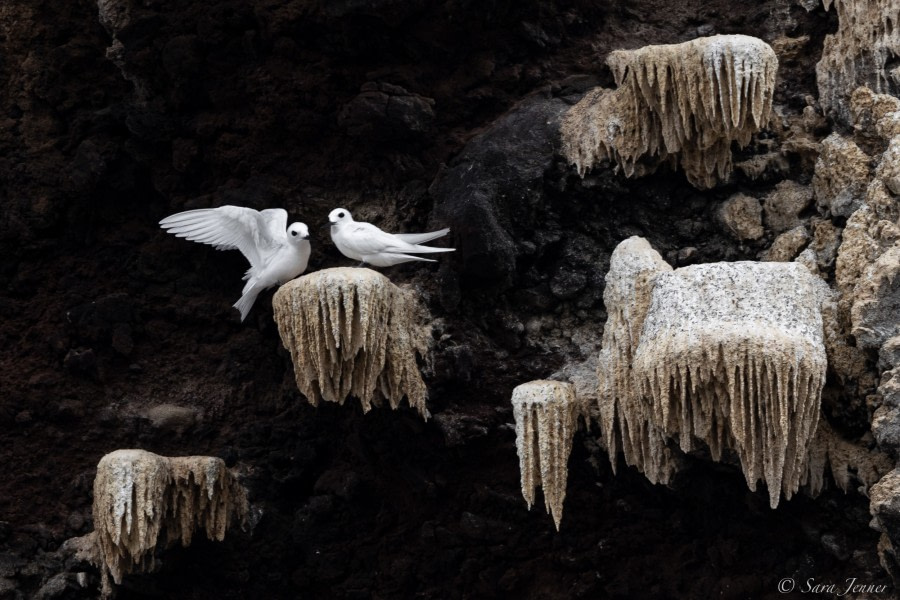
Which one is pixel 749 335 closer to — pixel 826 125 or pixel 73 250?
pixel 826 125

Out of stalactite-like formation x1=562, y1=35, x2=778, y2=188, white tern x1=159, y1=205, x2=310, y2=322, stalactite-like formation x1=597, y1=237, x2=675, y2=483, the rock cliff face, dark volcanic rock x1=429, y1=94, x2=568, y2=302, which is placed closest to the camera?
stalactite-like formation x1=597, y1=237, x2=675, y2=483

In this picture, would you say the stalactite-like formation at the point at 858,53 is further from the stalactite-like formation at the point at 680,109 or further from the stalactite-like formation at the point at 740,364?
the stalactite-like formation at the point at 740,364

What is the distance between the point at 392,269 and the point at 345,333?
1897mm

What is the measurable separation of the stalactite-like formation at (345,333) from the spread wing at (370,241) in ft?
1.39

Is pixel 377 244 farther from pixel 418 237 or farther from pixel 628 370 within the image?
pixel 628 370

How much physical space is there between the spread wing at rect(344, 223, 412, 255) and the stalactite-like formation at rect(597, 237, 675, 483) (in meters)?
1.79

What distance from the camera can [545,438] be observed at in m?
12.0

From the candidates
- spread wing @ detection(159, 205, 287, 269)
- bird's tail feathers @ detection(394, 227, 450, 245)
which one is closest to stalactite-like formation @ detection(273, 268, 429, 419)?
bird's tail feathers @ detection(394, 227, 450, 245)

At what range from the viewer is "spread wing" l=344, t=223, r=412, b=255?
1300cm

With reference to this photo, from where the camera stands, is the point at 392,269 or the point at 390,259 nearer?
the point at 390,259

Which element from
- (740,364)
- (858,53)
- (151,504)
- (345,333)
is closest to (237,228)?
(345,333)

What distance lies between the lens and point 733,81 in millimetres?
12469

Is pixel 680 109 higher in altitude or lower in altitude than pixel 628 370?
higher

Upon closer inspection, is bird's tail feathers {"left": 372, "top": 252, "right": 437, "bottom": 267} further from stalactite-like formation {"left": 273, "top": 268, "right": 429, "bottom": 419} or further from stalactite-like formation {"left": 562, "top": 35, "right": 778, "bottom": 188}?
stalactite-like formation {"left": 562, "top": 35, "right": 778, "bottom": 188}
